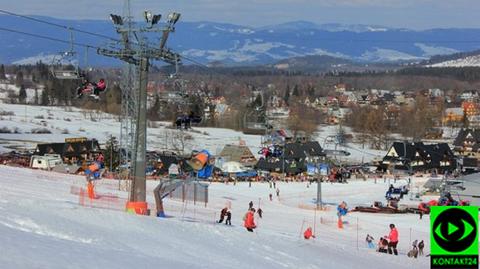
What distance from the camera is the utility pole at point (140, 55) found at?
59.3 feet

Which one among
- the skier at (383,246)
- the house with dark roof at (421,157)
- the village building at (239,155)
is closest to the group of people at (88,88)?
the skier at (383,246)

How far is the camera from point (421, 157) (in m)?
67.4

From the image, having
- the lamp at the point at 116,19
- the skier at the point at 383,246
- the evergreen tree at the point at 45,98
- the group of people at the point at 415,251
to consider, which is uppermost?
the evergreen tree at the point at 45,98

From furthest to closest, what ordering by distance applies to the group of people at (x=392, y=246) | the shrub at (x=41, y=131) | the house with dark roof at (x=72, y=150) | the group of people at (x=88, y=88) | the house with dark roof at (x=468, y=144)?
the shrub at (x=41, y=131) → the house with dark roof at (x=468, y=144) → the house with dark roof at (x=72, y=150) → the group of people at (x=88, y=88) → the group of people at (x=392, y=246)

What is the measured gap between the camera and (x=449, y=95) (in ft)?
601

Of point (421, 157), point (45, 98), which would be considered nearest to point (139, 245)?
point (421, 157)

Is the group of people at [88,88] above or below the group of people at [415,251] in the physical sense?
above

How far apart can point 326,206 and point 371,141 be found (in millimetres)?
61366

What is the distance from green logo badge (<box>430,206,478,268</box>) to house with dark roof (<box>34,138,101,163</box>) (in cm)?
5420

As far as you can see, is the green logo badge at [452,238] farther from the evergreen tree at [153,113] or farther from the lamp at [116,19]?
the evergreen tree at [153,113]

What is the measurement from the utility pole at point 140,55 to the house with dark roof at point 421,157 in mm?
49075

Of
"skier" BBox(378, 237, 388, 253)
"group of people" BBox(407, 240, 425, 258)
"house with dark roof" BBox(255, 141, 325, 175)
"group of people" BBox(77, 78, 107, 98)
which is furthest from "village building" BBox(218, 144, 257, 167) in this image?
"skier" BBox(378, 237, 388, 253)

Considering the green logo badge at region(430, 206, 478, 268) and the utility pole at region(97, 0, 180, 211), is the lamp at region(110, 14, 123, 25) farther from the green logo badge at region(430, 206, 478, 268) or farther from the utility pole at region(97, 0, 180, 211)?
the green logo badge at region(430, 206, 478, 268)

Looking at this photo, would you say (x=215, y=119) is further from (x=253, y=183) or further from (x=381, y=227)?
(x=381, y=227)
